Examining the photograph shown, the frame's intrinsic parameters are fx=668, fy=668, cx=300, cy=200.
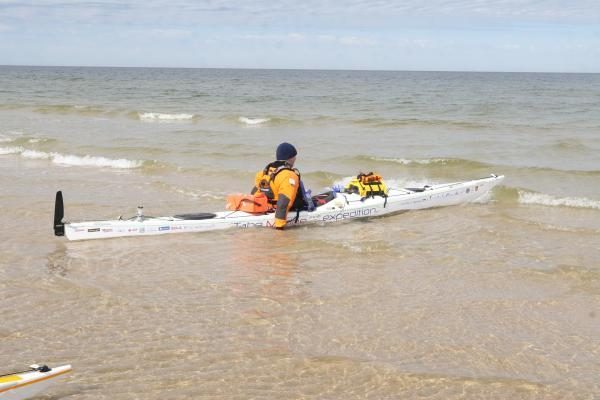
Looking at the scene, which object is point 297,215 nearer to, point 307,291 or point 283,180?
point 283,180

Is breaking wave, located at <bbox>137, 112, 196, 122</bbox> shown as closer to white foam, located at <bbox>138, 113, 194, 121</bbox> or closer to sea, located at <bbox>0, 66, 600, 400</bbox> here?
white foam, located at <bbox>138, 113, 194, 121</bbox>

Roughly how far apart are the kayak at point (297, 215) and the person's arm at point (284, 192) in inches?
9.2

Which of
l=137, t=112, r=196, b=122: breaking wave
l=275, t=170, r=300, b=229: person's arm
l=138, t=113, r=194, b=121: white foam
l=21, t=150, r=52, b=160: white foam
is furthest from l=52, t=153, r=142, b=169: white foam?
l=138, t=113, r=194, b=121: white foam

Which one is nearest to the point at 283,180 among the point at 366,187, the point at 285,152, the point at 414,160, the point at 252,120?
the point at 285,152

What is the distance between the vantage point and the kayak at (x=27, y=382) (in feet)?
13.0

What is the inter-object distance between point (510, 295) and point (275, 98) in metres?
35.6

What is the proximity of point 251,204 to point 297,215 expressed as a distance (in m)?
0.71

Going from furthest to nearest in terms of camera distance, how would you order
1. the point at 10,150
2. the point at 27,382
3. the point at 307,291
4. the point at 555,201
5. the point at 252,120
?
the point at 252,120, the point at 10,150, the point at 555,201, the point at 307,291, the point at 27,382

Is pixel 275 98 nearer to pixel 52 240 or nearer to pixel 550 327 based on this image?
pixel 52 240

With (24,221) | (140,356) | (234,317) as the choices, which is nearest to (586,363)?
(234,317)

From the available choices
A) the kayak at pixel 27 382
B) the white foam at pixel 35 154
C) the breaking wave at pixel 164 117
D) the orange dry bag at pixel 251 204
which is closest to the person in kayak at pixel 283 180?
the orange dry bag at pixel 251 204

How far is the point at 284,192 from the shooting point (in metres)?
9.42

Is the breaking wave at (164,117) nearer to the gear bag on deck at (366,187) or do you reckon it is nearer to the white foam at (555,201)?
the white foam at (555,201)

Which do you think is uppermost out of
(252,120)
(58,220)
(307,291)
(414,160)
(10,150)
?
(252,120)
